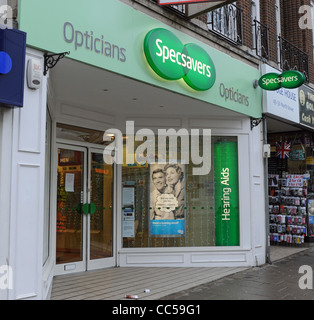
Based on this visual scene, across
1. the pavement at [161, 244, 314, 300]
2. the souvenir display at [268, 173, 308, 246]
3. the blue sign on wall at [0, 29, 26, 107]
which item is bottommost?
the pavement at [161, 244, 314, 300]

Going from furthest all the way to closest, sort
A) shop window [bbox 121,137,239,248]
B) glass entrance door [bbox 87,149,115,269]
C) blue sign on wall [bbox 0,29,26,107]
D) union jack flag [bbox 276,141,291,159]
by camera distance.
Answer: union jack flag [bbox 276,141,291,159] → shop window [bbox 121,137,239,248] → glass entrance door [bbox 87,149,115,269] → blue sign on wall [bbox 0,29,26,107]

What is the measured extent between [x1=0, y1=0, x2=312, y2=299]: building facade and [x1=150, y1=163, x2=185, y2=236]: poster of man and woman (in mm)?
21

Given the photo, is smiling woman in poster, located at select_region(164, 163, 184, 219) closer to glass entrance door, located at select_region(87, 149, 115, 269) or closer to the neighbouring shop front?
glass entrance door, located at select_region(87, 149, 115, 269)

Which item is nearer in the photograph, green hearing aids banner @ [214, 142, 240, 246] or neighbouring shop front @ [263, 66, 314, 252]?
green hearing aids banner @ [214, 142, 240, 246]

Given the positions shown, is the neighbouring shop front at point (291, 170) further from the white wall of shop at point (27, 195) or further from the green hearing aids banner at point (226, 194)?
the white wall of shop at point (27, 195)

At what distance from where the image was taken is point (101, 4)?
4961 mm

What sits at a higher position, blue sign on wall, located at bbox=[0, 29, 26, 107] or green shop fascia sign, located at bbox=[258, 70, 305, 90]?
green shop fascia sign, located at bbox=[258, 70, 305, 90]

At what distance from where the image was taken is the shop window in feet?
25.6

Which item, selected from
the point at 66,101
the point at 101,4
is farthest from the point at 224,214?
the point at 101,4

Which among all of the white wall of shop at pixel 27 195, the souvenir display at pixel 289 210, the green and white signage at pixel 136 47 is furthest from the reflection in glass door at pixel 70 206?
the souvenir display at pixel 289 210

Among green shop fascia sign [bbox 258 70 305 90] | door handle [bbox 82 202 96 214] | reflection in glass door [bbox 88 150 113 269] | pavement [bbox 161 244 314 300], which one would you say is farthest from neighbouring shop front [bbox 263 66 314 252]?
door handle [bbox 82 202 96 214]

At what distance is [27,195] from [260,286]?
4077 millimetres

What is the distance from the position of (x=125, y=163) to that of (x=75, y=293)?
121 inches

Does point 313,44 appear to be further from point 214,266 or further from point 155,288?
point 155,288
